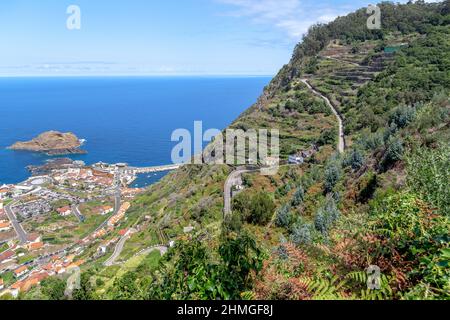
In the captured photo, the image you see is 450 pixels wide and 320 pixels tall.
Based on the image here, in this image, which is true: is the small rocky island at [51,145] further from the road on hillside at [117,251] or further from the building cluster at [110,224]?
the road on hillside at [117,251]

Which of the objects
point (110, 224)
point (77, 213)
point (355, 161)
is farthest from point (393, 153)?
point (77, 213)

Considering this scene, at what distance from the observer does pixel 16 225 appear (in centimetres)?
4872

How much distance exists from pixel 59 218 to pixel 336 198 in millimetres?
45418

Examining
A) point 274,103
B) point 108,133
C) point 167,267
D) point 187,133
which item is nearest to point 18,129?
point 108,133

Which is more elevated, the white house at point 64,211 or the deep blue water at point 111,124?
the deep blue water at point 111,124

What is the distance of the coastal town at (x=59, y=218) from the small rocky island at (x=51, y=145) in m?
10.3

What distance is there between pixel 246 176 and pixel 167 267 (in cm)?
2701

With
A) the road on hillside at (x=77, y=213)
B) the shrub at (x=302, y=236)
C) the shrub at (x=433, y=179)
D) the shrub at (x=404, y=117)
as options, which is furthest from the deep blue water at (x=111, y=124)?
the shrub at (x=433, y=179)

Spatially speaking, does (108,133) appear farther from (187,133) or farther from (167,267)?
(167,267)

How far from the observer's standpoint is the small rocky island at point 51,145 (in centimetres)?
8650

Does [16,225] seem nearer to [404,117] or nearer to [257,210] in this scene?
[257,210]

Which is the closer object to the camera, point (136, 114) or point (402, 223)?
point (402, 223)
